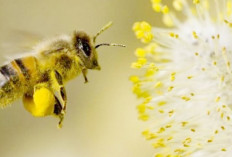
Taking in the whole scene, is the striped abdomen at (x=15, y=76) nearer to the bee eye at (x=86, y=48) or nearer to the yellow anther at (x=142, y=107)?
the bee eye at (x=86, y=48)

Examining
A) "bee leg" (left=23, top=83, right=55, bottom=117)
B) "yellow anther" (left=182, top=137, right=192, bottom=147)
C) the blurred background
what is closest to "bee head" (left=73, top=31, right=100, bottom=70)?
"bee leg" (left=23, top=83, right=55, bottom=117)

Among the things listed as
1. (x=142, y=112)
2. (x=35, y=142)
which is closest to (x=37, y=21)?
(x=35, y=142)

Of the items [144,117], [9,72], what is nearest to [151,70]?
[144,117]

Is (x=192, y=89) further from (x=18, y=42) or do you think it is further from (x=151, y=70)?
(x=18, y=42)

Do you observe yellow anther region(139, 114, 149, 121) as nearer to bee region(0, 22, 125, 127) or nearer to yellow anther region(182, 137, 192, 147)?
yellow anther region(182, 137, 192, 147)

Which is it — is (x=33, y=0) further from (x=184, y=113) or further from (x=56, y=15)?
(x=184, y=113)

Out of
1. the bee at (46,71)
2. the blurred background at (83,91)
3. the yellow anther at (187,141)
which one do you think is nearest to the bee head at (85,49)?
the bee at (46,71)
